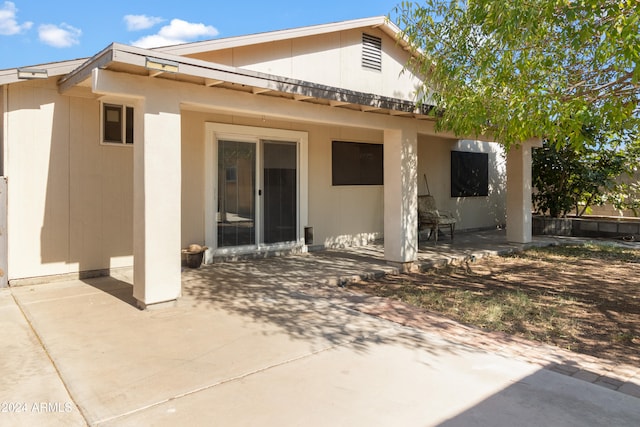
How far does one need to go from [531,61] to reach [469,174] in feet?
26.3

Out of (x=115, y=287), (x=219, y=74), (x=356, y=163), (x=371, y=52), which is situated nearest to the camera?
(x=219, y=74)

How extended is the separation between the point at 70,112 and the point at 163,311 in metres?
3.15

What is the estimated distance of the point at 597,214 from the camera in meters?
14.4

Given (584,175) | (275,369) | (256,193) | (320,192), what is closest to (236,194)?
(256,193)

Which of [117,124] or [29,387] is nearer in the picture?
[29,387]

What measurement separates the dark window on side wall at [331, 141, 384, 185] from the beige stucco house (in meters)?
0.03

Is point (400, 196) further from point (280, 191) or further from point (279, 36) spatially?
point (279, 36)

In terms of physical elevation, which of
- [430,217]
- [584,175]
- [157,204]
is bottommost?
[430,217]

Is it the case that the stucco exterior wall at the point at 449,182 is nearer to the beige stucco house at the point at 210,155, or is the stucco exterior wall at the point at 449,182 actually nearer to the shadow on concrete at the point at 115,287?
the beige stucco house at the point at 210,155

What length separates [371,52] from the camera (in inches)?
366

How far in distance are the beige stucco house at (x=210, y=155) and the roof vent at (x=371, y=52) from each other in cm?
3

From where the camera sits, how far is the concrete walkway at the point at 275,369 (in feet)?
9.35

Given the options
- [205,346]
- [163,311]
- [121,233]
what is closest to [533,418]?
[205,346]

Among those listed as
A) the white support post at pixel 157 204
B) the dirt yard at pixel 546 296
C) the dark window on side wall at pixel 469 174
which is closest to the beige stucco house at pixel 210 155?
the white support post at pixel 157 204
